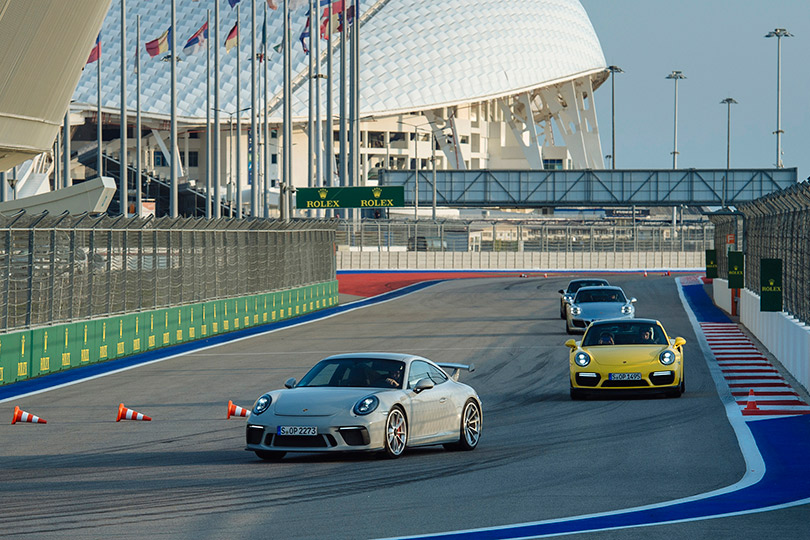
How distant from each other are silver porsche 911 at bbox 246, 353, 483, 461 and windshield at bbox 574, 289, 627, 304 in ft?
55.7

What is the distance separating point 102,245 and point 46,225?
261 cm

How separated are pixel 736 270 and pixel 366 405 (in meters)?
23.7

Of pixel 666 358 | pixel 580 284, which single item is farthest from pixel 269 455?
pixel 580 284

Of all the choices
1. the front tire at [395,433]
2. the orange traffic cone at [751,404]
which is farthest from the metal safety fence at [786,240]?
the front tire at [395,433]

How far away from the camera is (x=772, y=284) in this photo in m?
22.6

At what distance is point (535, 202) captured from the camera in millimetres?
95125

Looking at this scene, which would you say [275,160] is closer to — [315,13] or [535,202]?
[535,202]

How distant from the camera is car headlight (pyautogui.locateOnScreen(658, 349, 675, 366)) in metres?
18.2

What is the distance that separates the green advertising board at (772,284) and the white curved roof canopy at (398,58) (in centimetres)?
8661

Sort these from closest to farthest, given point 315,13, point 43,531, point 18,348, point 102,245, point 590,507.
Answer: point 43,531 < point 590,507 < point 18,348 < point 102,245 < point 315,13

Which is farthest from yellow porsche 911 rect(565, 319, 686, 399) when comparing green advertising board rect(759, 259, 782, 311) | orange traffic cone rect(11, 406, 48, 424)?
orange traffic cone rect(11, 406, 48, 424)

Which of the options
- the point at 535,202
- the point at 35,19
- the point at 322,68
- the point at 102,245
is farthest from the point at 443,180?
the point at 35,19

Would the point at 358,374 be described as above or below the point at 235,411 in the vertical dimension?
above

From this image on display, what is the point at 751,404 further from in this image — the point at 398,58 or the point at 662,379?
the point at 398,58
